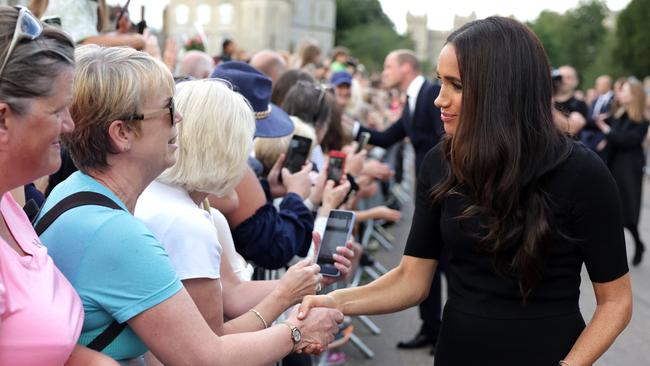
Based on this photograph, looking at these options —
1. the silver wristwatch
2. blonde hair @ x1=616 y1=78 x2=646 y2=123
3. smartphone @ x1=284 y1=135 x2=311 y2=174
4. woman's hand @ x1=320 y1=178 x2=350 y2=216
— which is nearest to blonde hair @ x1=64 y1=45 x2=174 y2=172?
the silver wristwatch

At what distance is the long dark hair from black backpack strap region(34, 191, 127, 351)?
43.7 inches

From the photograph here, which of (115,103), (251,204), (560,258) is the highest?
(115,103)

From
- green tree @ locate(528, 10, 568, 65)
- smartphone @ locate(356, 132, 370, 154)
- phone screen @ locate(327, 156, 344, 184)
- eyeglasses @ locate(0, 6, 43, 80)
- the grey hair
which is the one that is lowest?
green tree @ locate(528, 10, 568, 65)

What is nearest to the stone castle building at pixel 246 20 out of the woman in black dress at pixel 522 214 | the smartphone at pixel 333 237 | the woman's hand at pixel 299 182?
the woman's hand at pixel 299 182

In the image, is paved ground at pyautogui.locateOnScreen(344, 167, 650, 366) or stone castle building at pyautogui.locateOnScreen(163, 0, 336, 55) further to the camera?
stone castle building at pyautogui.locateOnScreen(163, 0, 336, 55)

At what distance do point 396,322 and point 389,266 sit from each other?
7.99 ft

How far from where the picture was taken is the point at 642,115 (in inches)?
430

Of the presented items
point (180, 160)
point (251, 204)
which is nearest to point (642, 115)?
point (251, 204)

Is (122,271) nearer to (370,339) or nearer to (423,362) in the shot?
(423,362)

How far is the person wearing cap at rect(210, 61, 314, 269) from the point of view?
12.1 feet

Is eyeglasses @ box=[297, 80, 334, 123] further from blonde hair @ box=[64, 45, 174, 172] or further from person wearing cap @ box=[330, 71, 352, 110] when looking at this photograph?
person wearing cap @ box=[330, 71, 352, 110]

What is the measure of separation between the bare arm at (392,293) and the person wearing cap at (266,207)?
0.80 metres

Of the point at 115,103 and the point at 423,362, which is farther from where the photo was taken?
the point at 423,362

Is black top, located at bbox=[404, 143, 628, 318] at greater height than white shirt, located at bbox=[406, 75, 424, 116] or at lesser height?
greater
